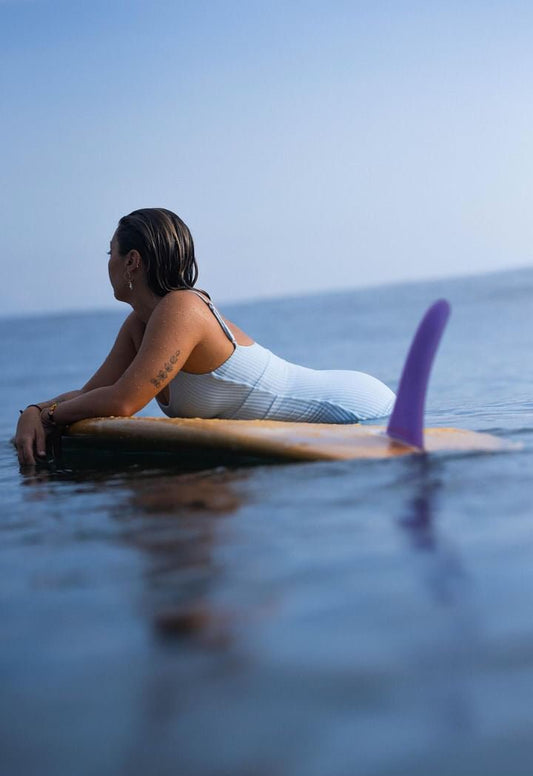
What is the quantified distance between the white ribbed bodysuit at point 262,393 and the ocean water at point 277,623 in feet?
2.67

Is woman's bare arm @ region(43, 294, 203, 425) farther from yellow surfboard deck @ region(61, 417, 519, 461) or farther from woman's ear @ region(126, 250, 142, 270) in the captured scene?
woman's ear @ region(126, 250, 142, 270)

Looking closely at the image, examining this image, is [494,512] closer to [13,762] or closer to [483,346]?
[13,762]

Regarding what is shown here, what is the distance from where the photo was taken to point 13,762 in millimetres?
1312

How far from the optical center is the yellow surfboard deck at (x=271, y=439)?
3.30 meters

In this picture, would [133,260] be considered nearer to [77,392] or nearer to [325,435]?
[77,392]

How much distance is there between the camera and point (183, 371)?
4.06 m

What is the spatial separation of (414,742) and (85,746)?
0.46 meters

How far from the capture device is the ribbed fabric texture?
13.2 feet

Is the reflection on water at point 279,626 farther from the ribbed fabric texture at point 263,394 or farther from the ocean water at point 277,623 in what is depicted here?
the ribbed fabric texture at point 263,394

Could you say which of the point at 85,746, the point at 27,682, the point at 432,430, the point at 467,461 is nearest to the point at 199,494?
the point at 467,461

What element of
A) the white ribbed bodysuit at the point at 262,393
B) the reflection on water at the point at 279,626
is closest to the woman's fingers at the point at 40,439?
the white ribbed bodysuit at the point at 262,393

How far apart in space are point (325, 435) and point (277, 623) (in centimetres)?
181

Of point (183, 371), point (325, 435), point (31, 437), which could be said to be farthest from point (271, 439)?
point (31, 437)

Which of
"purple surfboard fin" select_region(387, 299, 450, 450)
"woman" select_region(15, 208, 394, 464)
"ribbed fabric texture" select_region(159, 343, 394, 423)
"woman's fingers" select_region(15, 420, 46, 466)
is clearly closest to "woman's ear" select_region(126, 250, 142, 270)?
"woman" select_region(15, 208, 394, 464)
